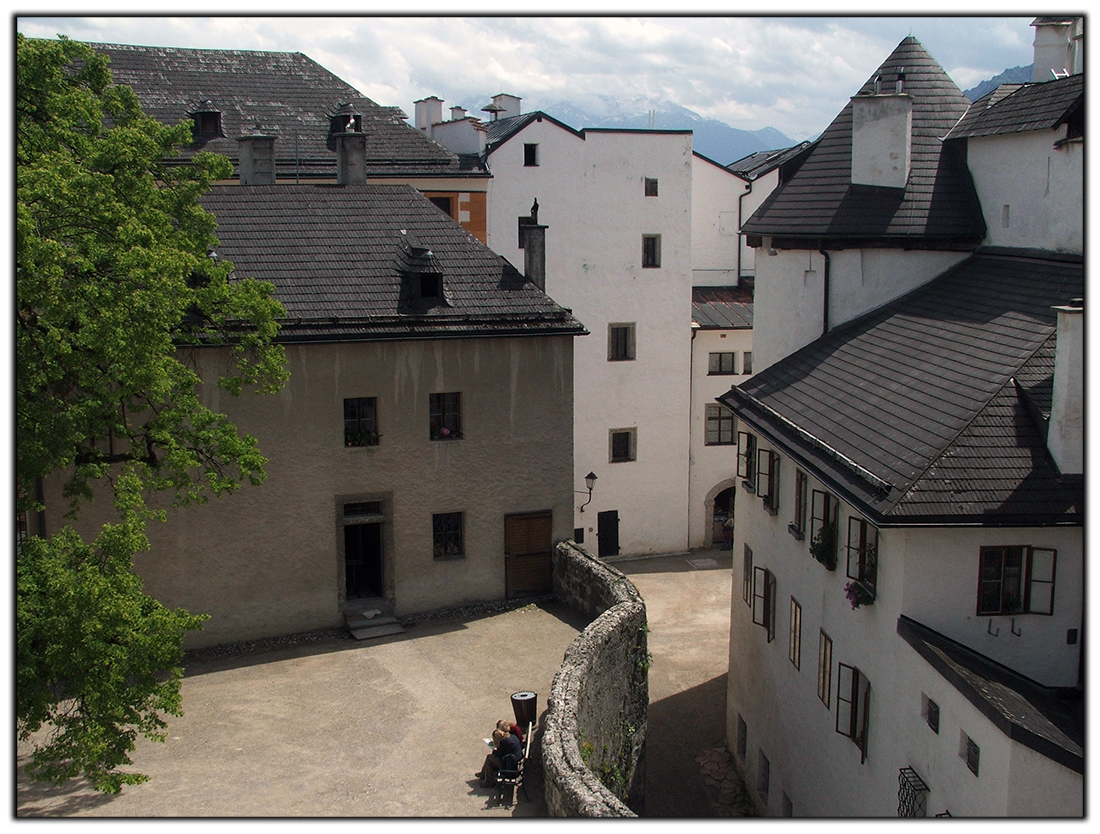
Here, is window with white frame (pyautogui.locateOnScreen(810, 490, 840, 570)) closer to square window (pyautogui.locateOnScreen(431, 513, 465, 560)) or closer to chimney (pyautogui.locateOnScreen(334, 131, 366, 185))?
square window (pyautogui.locateOnScreen(431, 513, 465, 560))

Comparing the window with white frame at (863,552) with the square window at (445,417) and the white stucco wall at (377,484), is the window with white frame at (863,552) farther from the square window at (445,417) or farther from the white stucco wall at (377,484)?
the square window at (445,417)

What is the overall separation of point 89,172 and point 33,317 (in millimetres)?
2179

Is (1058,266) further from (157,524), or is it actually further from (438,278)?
(157,524)

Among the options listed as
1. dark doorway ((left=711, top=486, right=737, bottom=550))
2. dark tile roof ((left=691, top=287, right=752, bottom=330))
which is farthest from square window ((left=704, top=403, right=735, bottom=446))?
dark tile roof ((left=691, top=287, right=752, bottom=330))

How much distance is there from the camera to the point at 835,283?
25.3 meters

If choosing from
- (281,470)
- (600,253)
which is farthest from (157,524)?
(600,253)

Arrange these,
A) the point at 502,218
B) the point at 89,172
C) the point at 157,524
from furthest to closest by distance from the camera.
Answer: the point at 502,218 < the point at 157,524 < the point at 89,172

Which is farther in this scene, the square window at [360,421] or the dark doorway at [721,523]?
the dark doorway at [721,523]

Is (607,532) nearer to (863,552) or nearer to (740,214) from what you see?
(740,214)

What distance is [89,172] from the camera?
671 inches

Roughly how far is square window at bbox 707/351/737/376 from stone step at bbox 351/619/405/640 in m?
21.2

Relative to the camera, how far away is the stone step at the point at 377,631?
77.4 ft

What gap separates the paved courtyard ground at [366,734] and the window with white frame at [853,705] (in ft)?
15.7

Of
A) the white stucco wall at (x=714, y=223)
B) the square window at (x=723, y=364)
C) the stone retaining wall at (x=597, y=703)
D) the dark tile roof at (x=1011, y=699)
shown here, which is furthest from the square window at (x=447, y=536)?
the white stucco wall at (x=714, y=223)
